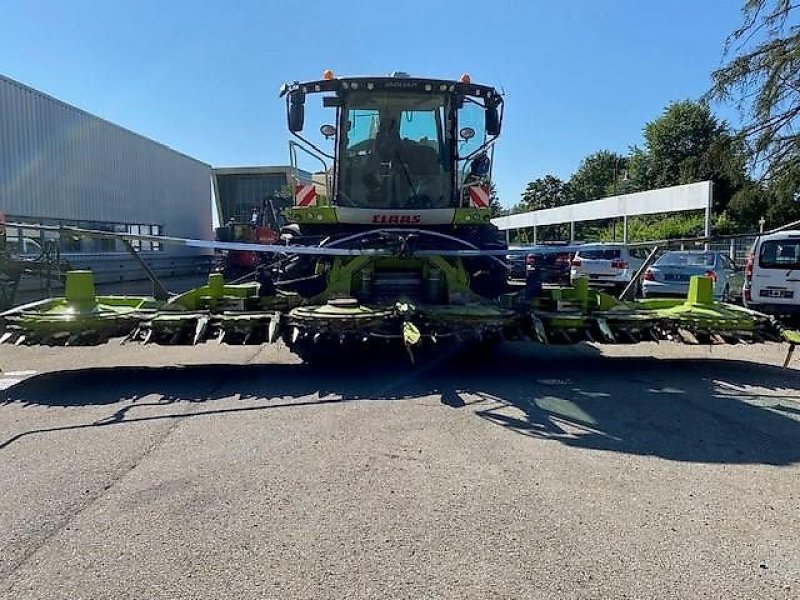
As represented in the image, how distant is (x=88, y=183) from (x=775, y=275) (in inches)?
778

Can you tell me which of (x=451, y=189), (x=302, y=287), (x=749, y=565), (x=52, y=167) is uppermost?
(x=52, y=167)

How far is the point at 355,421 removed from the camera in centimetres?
548

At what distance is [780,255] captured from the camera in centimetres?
1206

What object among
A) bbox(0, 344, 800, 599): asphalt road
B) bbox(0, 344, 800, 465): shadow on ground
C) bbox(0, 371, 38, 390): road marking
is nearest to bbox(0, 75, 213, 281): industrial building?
bbox(0, 371, 38, 390): road marking

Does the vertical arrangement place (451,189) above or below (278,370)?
above

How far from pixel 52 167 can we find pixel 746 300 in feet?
60.3

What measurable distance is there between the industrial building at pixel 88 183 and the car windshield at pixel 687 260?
1275 centimetres

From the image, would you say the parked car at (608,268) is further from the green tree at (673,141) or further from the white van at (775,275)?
the green tree at (673,141)

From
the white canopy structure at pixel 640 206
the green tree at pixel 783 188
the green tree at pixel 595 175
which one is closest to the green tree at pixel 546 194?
the green tree at pixel 595 175

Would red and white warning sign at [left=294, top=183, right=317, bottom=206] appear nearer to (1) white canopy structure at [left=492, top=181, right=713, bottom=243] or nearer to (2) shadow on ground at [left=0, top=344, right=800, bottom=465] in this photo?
(2) shadow on ground at [left=0, top=344, right=800, bottom=465]

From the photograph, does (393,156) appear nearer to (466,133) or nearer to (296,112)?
(466,133)

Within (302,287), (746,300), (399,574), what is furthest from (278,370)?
(746,300)

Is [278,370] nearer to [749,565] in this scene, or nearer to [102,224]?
[749,565]

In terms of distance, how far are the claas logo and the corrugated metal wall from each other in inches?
515
